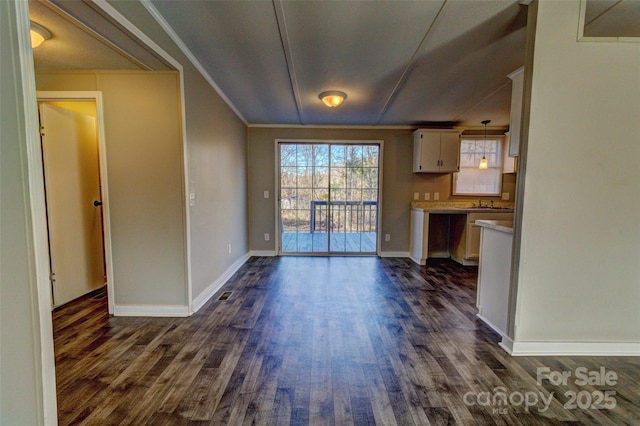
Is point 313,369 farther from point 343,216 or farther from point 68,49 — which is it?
point 343,216

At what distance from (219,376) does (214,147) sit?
2.40 metres

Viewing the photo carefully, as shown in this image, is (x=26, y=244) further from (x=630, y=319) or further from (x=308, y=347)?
(x=630, y=319)

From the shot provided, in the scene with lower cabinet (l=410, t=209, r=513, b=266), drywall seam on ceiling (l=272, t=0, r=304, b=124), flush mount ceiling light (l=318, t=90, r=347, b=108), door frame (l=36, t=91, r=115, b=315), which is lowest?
lower cabinet (l=410, t=209, r=513, b=266)

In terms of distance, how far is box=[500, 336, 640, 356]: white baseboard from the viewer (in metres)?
1.88

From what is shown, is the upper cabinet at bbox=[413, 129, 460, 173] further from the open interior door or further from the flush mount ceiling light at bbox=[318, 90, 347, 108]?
the open interior door

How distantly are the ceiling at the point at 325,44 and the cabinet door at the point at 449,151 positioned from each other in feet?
3.59

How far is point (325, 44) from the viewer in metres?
2.13

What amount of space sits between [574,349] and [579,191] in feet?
3.78

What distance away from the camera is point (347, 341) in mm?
2041

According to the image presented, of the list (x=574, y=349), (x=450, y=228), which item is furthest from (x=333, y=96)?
(x=450, y=228)

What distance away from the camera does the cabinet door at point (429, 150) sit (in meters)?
4.39

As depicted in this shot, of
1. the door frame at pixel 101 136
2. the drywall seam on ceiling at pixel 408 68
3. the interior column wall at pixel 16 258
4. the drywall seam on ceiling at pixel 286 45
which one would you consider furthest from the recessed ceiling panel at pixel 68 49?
the drywall seam on ceiling at pixel 408 68

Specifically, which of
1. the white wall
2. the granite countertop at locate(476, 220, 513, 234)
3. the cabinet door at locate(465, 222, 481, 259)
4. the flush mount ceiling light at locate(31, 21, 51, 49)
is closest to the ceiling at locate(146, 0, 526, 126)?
the white wall

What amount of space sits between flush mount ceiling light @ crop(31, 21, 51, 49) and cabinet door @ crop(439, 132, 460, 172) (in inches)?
186
